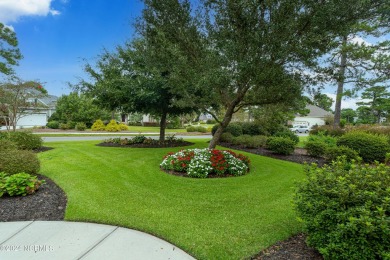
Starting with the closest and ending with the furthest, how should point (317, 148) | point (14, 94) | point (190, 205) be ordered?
point (190, 205) < point (317, 148) < point (14, 94)

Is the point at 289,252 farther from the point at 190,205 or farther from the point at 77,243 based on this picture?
the point at 77,243

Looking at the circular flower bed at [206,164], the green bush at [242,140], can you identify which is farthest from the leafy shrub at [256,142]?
the circular flower bed at [206,164]

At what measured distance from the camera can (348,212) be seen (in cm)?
227

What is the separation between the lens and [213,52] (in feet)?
19.9

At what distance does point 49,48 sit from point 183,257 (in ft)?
46.3

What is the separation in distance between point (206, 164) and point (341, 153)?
529 centimetres

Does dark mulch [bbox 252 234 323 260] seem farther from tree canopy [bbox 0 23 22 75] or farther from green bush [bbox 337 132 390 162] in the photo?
tree canopy [bbox 0 23 22 75]

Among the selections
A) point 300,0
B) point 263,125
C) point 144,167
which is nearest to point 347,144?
point 263,125

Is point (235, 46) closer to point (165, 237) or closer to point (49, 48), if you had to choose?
point (165, 237)

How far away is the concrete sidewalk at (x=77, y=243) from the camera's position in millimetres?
2717

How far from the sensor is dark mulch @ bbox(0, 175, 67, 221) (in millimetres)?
3760

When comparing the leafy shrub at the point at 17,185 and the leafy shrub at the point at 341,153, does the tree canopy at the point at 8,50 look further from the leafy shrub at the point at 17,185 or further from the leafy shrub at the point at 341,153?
the leafy shrub at the point at 341,153

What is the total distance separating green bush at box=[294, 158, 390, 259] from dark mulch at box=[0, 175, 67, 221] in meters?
3.81

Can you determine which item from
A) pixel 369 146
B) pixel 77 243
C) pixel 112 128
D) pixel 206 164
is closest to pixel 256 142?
pixel 369 146
